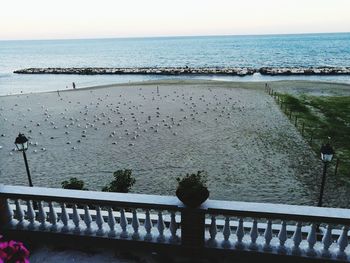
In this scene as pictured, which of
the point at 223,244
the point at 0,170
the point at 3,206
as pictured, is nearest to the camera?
the point at 223,244

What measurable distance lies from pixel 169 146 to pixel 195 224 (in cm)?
1221

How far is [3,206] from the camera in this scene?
565 cm

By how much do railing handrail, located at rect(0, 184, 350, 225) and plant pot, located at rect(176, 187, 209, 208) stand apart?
111mm

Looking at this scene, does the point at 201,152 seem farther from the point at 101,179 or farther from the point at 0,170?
the point at 0,170

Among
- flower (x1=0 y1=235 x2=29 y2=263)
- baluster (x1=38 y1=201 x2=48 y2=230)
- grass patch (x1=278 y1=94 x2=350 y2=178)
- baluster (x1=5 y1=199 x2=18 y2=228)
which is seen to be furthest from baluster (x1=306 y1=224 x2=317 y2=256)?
grass patch (x1=278 y1=94 x2=350 y2=178)

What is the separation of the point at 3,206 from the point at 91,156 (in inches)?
405

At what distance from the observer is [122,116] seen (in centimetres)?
2373

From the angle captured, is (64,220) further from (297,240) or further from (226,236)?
(297,240)

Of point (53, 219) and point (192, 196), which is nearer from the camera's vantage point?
point (192, 196)

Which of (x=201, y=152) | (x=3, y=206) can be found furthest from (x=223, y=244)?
(x=201, y=152)

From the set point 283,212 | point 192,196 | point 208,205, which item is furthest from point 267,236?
point 192,196

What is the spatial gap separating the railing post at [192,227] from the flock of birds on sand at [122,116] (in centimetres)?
1257

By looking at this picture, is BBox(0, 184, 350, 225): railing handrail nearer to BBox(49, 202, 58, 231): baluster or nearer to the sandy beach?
BBox(49, 202, 58, 231): baluster

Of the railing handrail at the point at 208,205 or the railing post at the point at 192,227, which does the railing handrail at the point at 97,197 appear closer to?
the railing handrail at the point at 208,205
